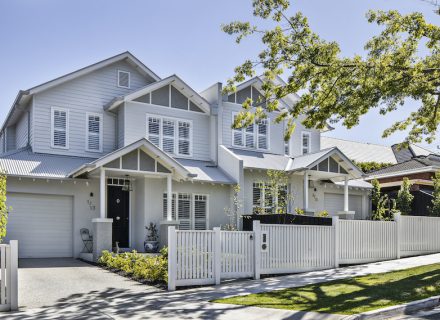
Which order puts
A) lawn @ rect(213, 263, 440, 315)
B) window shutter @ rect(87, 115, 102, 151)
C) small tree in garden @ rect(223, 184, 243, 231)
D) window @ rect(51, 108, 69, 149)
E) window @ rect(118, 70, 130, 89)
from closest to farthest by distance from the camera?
lawn @ rect(213, 263, 440, 315) → window @ rect(51, 108, 69, 149) → window shutter @ rect(87, 115, 102, 151) → small tree in garden @ rect(223, 184, 243, 231) → window @ rect(118, 70, 130, 89)

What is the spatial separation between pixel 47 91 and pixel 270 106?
9.17 meters

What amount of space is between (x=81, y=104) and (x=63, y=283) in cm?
965

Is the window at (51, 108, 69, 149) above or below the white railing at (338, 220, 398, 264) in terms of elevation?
above

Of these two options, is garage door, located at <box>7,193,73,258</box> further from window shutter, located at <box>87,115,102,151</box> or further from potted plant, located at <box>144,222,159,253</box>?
potted plant, located at <box>144,222,159,253</box>

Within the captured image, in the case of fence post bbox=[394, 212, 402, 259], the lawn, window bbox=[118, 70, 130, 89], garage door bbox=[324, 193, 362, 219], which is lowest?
the lawn

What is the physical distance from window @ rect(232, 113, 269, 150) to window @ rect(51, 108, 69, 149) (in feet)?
24.8

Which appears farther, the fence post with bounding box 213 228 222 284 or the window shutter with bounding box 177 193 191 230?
the window shutter with bounding box 177 193 191 230

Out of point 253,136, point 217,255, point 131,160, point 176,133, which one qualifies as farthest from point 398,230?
point 176,133

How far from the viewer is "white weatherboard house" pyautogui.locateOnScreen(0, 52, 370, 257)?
61.1 ft

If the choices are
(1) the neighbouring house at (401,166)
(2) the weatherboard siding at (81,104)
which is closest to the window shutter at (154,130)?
(2) the weatherboard siding at (81,104)

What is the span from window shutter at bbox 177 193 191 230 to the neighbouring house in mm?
8717

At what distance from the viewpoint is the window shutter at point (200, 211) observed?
22.0 m

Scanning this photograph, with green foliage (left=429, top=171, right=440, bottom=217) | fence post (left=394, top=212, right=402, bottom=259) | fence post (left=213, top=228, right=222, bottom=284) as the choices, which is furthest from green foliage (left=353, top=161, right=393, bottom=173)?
fence post (left=213, top=228, right=222, bottom=284)

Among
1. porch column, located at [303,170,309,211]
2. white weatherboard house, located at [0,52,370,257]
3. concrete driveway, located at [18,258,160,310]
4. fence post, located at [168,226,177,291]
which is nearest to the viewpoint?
concrete driveway, located at [18,258,160,310]
